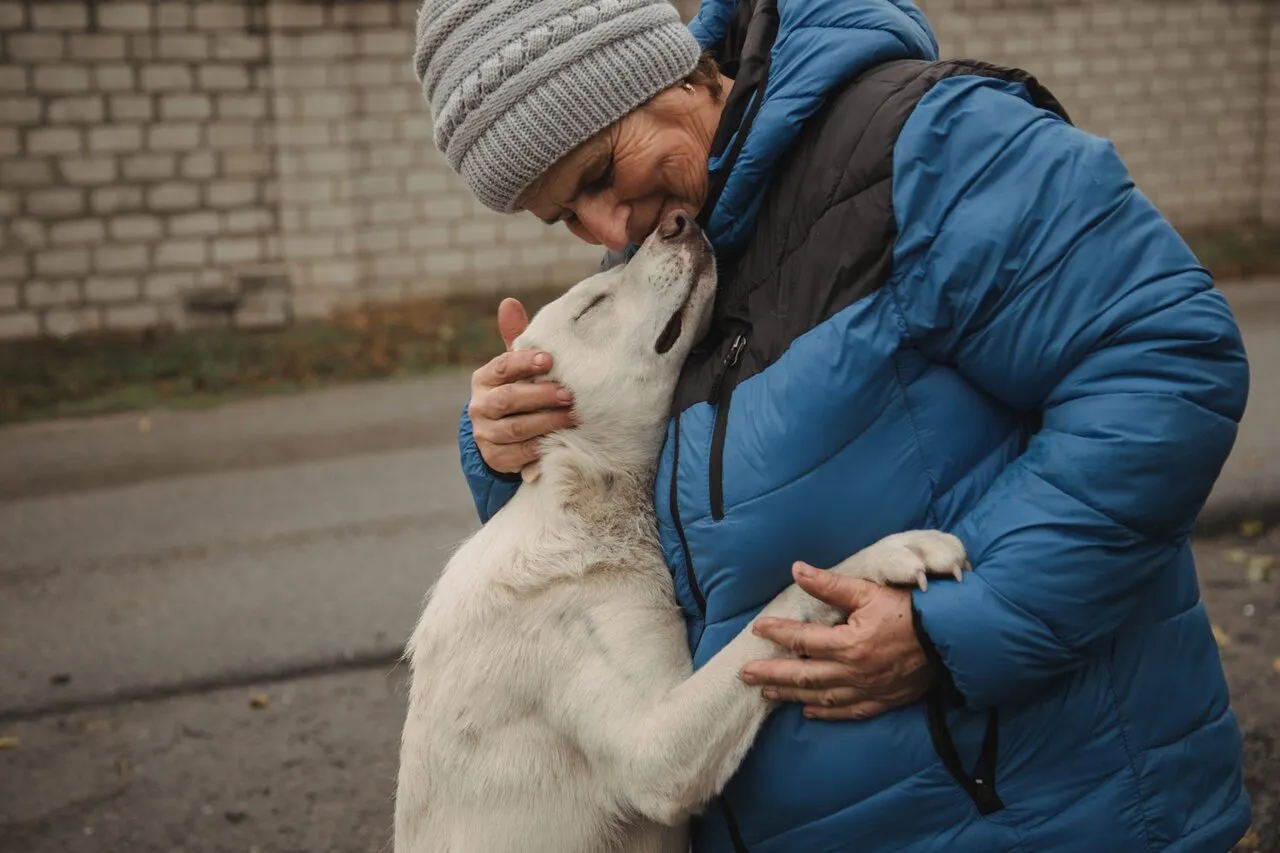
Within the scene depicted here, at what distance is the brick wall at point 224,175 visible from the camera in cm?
1088

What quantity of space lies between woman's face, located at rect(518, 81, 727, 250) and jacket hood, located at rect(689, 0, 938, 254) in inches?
3.9

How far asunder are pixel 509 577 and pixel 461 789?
408 millimetres

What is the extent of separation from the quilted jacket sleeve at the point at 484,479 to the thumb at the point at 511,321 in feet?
0.78

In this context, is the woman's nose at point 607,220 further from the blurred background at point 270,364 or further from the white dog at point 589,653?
the blurred background at point 270,364

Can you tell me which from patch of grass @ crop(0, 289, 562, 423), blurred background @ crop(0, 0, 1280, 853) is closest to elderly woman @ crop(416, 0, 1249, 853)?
blurred background @ crop(0, 0, 1280, 853)

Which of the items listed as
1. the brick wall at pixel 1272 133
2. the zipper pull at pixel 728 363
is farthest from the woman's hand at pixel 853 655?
the brick wall at pixel 1272 133

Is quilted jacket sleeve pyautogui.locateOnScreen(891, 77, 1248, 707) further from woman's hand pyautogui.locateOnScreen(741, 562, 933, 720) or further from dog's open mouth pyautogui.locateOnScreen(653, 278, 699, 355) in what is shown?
dog's open mouth pyautogui.locateOnScreen(653, 278, 699, 355)

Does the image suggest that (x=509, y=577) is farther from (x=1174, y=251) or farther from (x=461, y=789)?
(x=1174, y=251)

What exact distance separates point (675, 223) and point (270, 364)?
884cm

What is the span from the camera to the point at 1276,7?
15.1 meters

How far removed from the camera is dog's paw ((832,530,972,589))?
1951 millimetres

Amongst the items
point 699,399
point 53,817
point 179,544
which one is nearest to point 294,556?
point 179,544

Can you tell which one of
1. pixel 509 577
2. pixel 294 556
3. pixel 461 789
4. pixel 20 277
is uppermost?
pixel 509 577

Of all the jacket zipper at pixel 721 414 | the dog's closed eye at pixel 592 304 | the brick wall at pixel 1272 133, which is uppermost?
the jacket zipper at pixel 721 414
